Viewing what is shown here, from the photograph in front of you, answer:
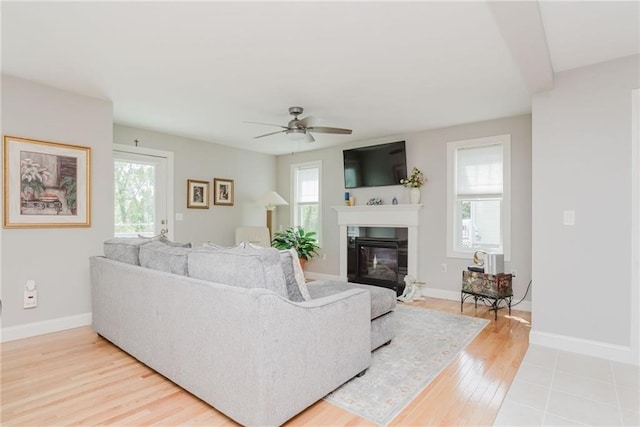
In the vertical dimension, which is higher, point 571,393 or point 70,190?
point 70,190

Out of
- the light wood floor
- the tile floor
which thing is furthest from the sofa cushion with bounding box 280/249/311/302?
the tile floor

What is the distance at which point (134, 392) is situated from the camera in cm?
216

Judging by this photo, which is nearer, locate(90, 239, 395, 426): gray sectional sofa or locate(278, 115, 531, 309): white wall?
locate(90, 239, 395, 426): gray sectional sofa

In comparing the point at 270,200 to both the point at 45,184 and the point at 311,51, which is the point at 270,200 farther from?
the point at 311,51

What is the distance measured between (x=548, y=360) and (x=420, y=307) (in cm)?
163

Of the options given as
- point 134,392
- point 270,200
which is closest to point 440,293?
point 270,200

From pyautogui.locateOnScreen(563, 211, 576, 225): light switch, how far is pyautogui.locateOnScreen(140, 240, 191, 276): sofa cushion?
3.04 metres

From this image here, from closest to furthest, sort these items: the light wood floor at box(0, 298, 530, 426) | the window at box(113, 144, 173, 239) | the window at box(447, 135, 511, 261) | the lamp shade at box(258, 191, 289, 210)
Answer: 1. the light wood floor at box(0, 298, 530, 426)
2. the window at box(447, 135, 511, 261)
3. the window at box(113, 144, 173, 239)
4. the lamp shade at box(258, 191, 289, 210)

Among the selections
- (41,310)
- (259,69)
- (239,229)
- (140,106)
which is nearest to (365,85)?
(259,69)

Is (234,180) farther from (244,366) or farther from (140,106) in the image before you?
(244,366)

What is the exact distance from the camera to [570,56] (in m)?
2.68

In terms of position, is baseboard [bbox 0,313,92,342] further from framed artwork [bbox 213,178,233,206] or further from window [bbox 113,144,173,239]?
framed artwork [bbox 213,178,233,206]

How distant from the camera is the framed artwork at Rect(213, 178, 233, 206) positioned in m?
5.64

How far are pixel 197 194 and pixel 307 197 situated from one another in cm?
196
